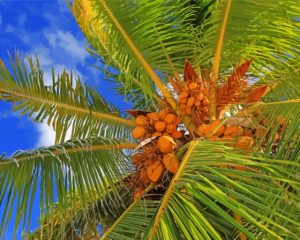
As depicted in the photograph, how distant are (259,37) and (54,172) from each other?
2.04 m

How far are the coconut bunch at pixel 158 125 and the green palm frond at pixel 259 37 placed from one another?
0.74 m

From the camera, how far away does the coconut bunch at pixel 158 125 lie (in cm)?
417

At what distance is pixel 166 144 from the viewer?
3.90 meters

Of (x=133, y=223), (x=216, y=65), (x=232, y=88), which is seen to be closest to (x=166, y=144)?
(x=133, y=223)

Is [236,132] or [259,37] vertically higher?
[259,37]

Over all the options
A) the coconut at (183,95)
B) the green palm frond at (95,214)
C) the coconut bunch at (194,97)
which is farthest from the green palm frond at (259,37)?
the green palm frond at (95,214)

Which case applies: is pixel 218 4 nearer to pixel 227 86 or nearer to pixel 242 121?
pixel 227 86

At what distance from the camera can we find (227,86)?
4297 millimetres

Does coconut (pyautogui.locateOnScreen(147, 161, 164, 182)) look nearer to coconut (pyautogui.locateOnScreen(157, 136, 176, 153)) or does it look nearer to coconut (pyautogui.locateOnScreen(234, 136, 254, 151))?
coconut (pyautogui.locateOnScreen(157, 136, 176, 153))

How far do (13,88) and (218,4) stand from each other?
185cm

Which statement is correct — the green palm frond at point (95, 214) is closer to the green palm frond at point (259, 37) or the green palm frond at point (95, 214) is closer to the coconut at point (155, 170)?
the coconut at point (155, 170)

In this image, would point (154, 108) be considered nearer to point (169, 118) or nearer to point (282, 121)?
point (169, 118)

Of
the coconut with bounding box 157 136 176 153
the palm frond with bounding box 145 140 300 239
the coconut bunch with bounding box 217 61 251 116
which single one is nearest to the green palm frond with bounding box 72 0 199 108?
the coconut bunch with bounding box 217 61 251 116

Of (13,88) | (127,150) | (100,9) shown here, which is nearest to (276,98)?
(127,150)
